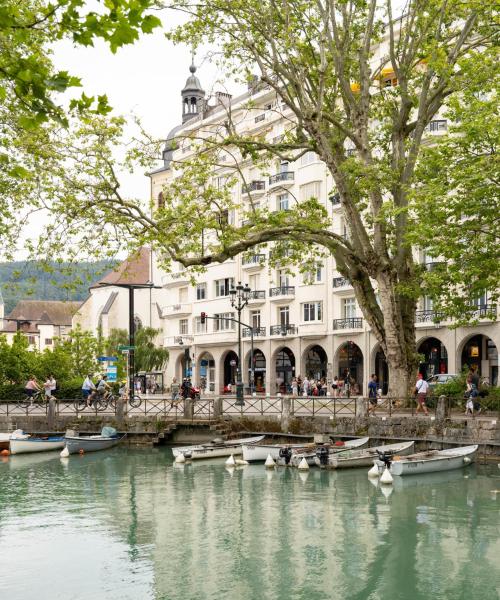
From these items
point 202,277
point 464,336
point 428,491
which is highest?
point 202,277

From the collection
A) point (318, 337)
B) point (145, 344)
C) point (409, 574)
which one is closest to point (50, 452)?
point (409, 574)

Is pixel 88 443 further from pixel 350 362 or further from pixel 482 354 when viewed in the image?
pixel 350 362

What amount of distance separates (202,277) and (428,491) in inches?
1749

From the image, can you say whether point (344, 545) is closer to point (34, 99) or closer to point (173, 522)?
point (173, 522)

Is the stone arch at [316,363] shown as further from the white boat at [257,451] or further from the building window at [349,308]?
the white boat at [257,451]

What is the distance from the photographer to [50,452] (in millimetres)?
32375

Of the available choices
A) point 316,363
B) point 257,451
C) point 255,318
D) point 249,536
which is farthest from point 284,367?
point 249,536

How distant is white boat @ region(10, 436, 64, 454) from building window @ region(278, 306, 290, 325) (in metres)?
27.1

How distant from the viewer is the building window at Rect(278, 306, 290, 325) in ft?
188

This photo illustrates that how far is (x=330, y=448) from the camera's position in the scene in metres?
27.0

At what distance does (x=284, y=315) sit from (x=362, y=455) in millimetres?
31783

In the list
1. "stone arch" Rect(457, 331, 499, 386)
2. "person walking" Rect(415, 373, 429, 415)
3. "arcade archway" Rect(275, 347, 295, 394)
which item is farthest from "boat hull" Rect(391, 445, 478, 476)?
"arcade archway" Rect(275, 347, 295, 394)

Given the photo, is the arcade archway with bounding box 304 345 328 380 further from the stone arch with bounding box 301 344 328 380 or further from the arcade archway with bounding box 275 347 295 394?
the arcade archway with bounding box 275 347 295 394

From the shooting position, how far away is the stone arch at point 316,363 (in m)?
56.7
